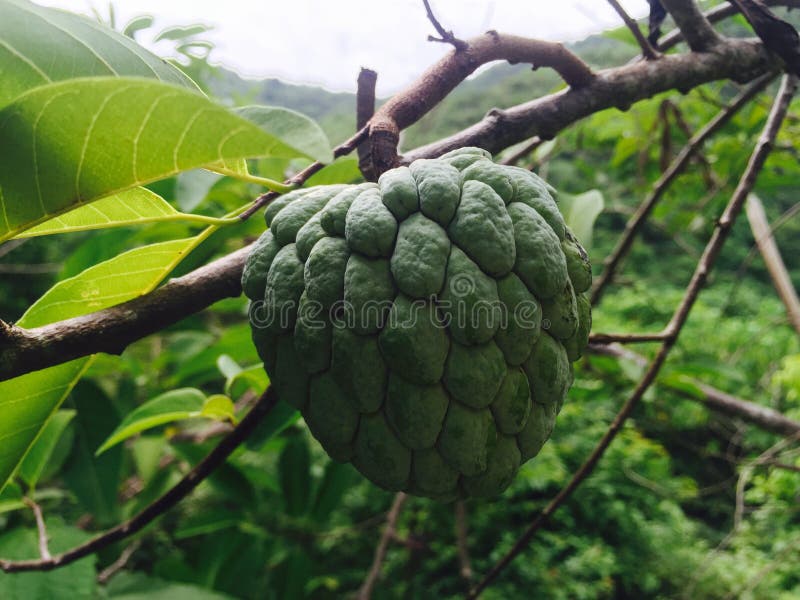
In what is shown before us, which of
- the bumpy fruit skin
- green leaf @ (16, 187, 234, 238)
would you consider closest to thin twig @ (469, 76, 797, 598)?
the bumpy fruit skin

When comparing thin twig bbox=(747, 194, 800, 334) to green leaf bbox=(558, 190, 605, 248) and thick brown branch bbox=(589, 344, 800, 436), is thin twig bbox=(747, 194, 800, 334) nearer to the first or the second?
thick brown branch bbox=(589, 344, 800, 436)

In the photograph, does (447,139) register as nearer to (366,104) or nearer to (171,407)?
(366,104)

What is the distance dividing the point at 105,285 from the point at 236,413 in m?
1.02

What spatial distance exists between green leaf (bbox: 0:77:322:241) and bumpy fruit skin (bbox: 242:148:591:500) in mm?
172

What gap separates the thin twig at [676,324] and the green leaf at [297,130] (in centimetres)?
85

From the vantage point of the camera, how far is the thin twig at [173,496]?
868mm

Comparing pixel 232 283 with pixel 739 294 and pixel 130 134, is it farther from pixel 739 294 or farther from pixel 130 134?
pixel 739 294

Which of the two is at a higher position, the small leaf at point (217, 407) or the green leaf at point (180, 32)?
the green leaf at point (180, 32)

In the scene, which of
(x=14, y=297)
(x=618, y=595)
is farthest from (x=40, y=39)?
(x=14, y=297)

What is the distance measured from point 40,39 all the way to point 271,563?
2244mm

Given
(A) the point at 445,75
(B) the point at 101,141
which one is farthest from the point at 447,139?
(B) the point at 101,141

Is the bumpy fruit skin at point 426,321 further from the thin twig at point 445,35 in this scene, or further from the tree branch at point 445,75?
the thin twig at point 445,35

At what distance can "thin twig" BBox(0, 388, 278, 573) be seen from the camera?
2.85 feet

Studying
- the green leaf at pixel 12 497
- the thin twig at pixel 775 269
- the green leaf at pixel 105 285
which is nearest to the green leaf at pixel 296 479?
the green leaf at pixel 12 497
